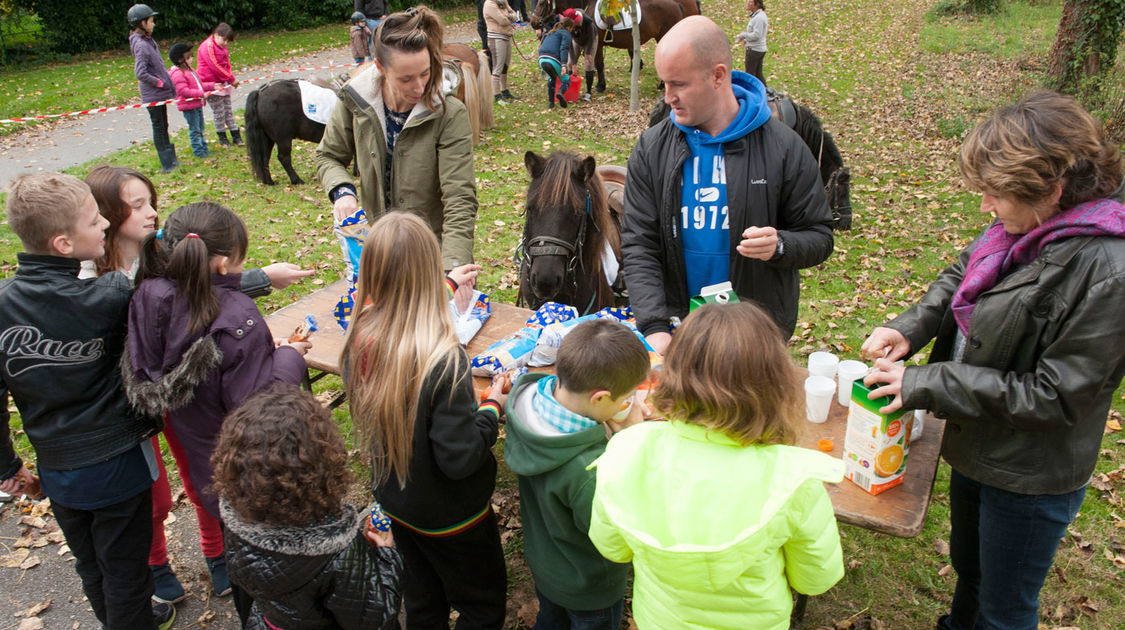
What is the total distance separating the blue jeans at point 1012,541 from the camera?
2.25 meters

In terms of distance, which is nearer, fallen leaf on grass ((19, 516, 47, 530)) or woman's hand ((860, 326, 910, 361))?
woman's hand ((860, 326, 910, 361))

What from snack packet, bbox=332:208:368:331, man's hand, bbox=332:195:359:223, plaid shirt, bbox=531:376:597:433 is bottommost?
plaid shirt, bbox=531:376:597:433

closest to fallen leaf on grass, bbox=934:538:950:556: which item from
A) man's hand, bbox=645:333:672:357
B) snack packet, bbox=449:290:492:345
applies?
man's hand, bbox=645:333:672:357

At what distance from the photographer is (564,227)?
3736mm

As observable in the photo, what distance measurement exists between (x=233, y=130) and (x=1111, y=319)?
1217 cm

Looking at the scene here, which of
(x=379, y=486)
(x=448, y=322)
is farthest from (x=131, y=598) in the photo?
(x=448, y=322)

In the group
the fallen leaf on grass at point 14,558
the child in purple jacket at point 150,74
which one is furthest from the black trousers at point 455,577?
the child in purple jacket at point 150,74

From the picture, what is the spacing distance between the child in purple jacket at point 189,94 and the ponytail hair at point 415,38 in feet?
27.5

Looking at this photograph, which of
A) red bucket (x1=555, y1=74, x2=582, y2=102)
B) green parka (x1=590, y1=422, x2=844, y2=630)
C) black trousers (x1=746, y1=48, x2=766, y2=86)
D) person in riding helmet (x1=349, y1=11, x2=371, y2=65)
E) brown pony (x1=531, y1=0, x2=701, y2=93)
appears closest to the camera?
green parka (x1=590, y1=422, x2=844, y2=630)

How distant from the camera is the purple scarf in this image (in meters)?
1.94

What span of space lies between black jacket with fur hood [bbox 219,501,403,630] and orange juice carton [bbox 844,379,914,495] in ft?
5.30

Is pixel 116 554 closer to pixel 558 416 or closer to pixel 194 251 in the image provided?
pixel 194 251

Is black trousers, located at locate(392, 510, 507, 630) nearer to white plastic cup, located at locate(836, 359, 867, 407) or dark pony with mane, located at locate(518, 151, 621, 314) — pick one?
dark pony with mane, located at locate(518, 151, 621, 314)

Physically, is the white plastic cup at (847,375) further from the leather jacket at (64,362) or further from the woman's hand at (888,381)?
the leather jacket at (64,362)
